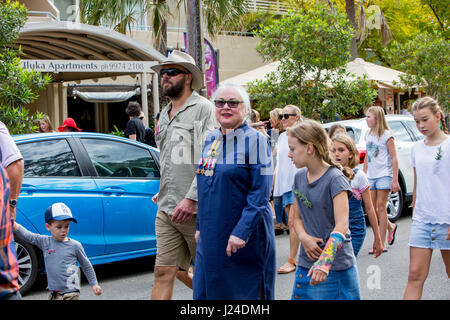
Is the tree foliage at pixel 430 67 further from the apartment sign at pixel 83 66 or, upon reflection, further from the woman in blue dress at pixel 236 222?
the woman in blue dress at pixel 236 222

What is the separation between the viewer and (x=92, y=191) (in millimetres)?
6367

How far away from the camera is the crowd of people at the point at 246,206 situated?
375 centimetres

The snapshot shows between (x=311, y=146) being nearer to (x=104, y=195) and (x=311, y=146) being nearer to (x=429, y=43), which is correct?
(x=104, y=195)

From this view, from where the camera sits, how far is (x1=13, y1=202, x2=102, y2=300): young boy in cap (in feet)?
15.2

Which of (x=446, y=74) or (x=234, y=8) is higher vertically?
(x=234, y=8)

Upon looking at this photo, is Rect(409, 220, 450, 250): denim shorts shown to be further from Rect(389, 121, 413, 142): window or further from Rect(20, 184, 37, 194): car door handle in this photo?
Rect(389, 121, 413, 142): window

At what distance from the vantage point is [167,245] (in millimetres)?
4766

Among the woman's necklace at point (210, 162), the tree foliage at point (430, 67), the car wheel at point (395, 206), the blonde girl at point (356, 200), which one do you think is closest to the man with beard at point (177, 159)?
the woman's necklace at point (210, 162)

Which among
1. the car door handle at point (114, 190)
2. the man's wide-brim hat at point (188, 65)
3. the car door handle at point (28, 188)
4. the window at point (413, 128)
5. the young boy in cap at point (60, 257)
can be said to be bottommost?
the young boy in cap at point (60, 257)

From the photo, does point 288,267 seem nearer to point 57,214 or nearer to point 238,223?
point 57,214

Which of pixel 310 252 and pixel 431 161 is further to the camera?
pixel 431 161

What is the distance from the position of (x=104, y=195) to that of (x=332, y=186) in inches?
131
